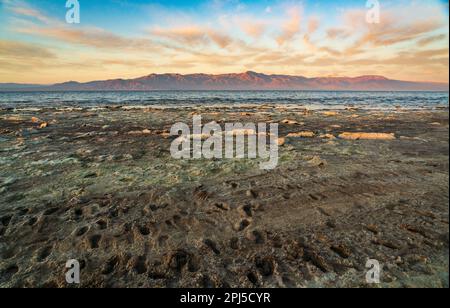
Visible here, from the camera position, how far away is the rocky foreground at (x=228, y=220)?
11.8ft

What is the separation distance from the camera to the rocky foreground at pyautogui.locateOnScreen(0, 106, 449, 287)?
3584 mm

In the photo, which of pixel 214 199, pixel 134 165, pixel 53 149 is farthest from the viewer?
pixel 53 149

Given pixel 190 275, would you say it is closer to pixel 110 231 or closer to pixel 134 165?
pixel 110 231

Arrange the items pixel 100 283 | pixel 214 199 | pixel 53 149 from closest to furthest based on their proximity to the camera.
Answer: pixel 100 283 → pixel 214 199 → pixel 53 149

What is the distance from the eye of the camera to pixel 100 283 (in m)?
3.54

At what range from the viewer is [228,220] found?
5.04 meters

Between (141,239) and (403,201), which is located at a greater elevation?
(403,201)

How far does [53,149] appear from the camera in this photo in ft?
35.2

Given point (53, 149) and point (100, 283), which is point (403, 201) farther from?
point (53, 149)

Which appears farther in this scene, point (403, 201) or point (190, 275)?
point (403, 201)
